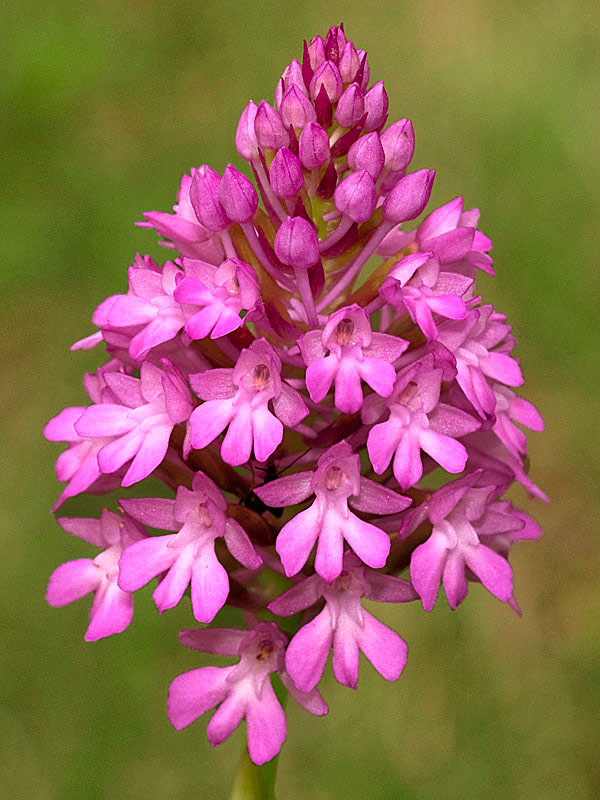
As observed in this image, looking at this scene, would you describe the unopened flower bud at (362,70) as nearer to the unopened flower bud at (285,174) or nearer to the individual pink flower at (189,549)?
the unopened flower bud at (285,174)

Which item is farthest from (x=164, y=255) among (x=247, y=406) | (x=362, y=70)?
(x=247, y=406)

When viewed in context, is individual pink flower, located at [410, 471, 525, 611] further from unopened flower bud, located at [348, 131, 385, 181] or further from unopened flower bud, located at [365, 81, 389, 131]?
unopened flower bud, located at [365, 81, 389, 131]

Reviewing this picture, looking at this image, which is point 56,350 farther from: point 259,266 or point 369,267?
point 259,266

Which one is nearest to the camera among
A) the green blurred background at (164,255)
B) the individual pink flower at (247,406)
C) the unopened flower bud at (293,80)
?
the individual pink flower at (247,406)

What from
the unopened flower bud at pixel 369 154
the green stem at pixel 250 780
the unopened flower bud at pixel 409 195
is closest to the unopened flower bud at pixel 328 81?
the unopened flower bud at pixel 369 154

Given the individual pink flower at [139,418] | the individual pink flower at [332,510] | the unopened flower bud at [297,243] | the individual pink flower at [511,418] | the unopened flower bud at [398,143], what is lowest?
the individual pink flower at [511,418]
